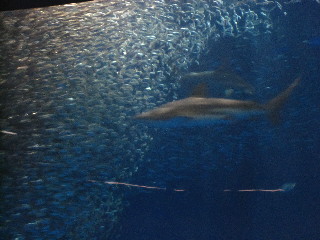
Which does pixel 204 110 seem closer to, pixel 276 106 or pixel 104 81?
pixel 276 106

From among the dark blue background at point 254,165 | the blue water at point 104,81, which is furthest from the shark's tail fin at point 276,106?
the dark blue background at point 254,165

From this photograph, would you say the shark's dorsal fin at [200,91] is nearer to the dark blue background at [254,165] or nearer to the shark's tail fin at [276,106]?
the shark's tail fin at [276,106]

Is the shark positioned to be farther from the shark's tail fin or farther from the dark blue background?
the dark blue background

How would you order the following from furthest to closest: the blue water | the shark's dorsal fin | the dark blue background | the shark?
the dark blue background < the blue water < the shark's dorsal fin < the shark

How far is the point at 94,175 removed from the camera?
6.77 m

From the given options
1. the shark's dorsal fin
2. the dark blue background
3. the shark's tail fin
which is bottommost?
the dark blue background

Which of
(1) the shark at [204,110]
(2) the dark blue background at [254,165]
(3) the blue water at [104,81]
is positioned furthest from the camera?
(2) the dark blue background at [254,165]

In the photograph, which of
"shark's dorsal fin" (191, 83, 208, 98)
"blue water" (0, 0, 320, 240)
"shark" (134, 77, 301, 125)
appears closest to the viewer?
"shark" (134, 77, 301, 125)

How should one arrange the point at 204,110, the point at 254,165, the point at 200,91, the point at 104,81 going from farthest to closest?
1. the point at 254,165
2. the point at 104,81
3. the point at 200,91
4. the point at 204,110

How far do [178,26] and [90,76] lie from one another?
6.61 feet

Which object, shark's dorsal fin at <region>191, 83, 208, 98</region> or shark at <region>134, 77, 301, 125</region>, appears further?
shark's dorsal fin at <region>191, 83, 208, 98</region>

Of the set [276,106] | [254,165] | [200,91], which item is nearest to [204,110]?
[200,91]

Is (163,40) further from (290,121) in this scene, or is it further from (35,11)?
(290,121)

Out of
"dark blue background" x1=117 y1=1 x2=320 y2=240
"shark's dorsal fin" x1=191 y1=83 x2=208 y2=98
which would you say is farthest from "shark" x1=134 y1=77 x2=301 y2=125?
"dark blue background" x1=117 y1=1 x2=320 y2=240
